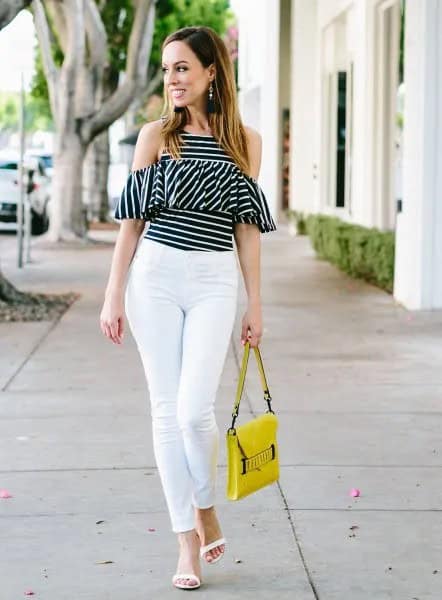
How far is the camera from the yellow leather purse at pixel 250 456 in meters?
4.66

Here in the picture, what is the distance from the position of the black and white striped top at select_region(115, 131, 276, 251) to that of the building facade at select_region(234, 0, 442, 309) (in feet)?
28.8

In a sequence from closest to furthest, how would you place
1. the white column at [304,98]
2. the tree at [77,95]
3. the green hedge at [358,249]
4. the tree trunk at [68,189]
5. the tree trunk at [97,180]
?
the green hedge at [358,249] → the tree at [77,95] → the tree trunk at [68,189] → the white column at [304,98] → the tree trunk at [97,180]

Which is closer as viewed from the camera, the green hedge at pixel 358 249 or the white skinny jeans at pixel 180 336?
the white skinny jeans at pixel 180 336

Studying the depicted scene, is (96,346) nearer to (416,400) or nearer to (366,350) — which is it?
(366,350)

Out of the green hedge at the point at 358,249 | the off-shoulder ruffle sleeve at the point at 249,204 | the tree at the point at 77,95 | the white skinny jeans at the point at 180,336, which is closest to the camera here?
the white skinny jeans at the point at 180,336

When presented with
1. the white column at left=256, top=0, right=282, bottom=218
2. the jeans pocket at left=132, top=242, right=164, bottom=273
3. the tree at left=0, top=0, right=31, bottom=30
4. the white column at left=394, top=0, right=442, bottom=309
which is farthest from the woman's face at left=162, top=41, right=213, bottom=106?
the white column at left=256, top=0, right=282, bottom=218

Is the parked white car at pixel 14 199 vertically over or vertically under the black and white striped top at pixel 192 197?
under

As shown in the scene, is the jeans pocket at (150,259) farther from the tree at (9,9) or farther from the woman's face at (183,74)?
the tree at (9,9)

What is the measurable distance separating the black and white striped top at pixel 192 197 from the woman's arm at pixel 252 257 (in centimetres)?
6

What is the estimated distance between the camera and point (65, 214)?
79.5ft

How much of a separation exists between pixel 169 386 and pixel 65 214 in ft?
65.0

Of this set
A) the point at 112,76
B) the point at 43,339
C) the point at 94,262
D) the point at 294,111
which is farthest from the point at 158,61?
the point at 43,339

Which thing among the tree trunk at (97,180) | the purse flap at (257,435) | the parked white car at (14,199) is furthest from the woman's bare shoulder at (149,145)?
the tree trunk at (97,180)

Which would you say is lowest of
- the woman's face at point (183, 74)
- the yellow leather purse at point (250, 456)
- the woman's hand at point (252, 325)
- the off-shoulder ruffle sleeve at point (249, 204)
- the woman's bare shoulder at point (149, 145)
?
the yellow leather purse at point (250, 456)
